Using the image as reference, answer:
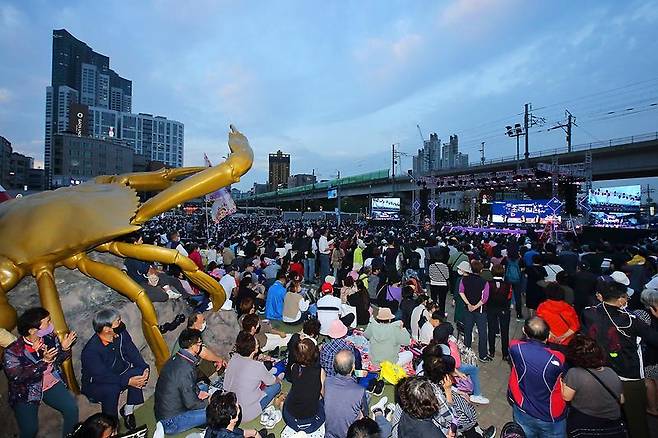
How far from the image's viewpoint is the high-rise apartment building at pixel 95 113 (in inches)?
5022

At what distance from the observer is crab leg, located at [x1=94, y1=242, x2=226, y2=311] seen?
4.20 m

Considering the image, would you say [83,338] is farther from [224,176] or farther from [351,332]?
[351,332]

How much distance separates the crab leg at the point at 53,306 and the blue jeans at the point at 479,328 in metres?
5.57

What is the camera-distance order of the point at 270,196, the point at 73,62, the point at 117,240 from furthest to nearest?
the point at 73,62, the point at 270,196, the point at 117,240

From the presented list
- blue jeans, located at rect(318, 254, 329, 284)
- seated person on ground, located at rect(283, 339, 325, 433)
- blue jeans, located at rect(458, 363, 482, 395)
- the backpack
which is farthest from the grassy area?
blue jeans, located at rect(318, 254, 329, 284)

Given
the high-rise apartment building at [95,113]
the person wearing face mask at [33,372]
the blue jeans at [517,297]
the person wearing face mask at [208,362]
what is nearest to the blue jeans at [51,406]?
the person wearing face mask at [33,372]

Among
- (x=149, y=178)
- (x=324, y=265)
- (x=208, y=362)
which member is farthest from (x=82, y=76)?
(x=208, y=362)

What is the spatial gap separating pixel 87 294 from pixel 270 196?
333 ft

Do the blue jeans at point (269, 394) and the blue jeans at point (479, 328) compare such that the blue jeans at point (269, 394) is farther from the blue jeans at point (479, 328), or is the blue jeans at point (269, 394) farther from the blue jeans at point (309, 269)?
the blue jeans at point (309, 269)

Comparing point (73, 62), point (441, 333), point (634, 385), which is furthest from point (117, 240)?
point (73, 62)

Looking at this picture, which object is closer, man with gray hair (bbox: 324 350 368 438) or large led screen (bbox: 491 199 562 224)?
man with gray hair (bbox: 324 350 368 438)

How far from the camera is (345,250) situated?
12.4 meters

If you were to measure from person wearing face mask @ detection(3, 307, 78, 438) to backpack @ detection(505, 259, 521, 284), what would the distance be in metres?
8.06

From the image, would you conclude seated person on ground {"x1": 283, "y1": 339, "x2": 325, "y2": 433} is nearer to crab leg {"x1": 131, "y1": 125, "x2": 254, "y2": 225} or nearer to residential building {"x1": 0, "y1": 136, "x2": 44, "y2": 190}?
crab leg {"x1": 131, "y1": 125, "x2": 254, "y2": 225}
